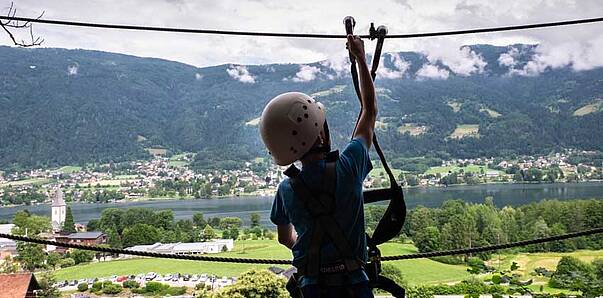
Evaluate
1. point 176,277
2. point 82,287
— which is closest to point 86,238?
point 82,287

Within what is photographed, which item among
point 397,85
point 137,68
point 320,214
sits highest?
point 137,68

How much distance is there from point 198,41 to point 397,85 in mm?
32690

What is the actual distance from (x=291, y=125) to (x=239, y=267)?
29286 mm

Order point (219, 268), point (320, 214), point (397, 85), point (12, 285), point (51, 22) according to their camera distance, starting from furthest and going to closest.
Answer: point (397, 85), point (219, 268), point (12, 285), point (51, 22), point (320, 214)

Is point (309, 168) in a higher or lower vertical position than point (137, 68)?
lower

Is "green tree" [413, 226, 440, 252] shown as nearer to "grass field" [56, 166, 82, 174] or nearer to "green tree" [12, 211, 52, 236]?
"green tree" [12, 211, 52, 236]

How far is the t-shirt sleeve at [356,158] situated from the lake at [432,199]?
88.5ft

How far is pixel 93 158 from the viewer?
196 ft

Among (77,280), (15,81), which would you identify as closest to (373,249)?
(77,280)

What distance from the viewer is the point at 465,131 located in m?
53.6

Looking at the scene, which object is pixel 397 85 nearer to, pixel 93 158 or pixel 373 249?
pixel 93 158

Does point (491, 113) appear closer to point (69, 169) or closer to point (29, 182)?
point (69, 169)

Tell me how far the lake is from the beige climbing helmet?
27008mm

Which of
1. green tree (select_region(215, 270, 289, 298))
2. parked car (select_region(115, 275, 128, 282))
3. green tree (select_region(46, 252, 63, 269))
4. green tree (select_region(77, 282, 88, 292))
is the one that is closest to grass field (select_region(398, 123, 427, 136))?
parked car (select_region(115, 275, 128, 282))
